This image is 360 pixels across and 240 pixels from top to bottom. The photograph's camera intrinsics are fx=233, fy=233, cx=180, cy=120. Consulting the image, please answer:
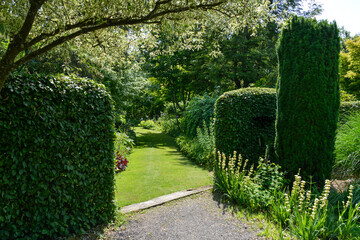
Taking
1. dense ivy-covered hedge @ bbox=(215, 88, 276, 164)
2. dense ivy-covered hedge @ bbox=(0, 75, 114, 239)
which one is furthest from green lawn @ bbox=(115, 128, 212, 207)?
dense ivy-covered hedge @ bbox=(0, 75, 114, 239)

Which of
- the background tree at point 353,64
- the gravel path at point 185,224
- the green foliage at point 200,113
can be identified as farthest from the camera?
the background tree at point 353,64

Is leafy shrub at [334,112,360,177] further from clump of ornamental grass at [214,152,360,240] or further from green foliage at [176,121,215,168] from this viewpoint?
A: green foliage at [176,121,215,168]

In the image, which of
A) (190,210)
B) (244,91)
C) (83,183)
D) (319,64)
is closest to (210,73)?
(244,91)

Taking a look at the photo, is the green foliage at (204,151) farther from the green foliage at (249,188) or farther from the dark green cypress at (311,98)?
the dark green cypress at (311,98)

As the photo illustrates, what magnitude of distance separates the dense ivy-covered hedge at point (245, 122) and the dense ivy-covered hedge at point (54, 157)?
115 inches

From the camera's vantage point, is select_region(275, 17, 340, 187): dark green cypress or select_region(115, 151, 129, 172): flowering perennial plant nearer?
select_region(275, 17, 340, 187): dark green cypress

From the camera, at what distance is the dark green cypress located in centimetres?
450

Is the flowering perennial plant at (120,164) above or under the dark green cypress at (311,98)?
under

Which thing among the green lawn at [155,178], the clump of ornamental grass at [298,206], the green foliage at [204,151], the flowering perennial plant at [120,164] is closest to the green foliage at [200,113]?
the green foliage at [204,151]

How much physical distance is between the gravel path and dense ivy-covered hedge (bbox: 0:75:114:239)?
522mm

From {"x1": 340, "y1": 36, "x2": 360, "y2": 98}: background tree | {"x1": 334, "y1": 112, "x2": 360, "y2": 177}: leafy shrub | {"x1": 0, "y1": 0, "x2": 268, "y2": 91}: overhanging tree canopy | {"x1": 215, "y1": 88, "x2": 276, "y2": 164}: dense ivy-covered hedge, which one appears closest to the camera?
{"x1": 0, "y1": 0, "x2": 268, "y2": 91}: overhanging tree canopy

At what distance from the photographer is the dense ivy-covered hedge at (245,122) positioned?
567 cm

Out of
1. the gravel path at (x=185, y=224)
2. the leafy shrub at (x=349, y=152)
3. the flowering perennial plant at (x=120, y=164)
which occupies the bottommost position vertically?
the gravel path at (x=185, y=224)

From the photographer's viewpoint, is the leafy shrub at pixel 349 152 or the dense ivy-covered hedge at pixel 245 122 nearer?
the leafy shrub at pixel 349 152
